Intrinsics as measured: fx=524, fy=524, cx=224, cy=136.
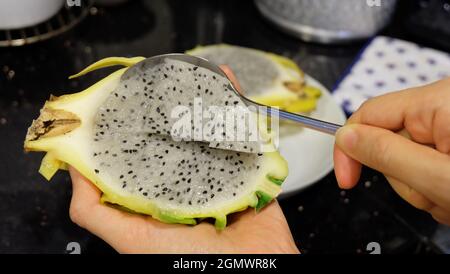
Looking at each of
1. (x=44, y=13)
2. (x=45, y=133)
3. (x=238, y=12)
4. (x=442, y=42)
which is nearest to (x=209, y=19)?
(x=238, y=12)

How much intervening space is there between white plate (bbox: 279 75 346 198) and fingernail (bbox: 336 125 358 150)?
34cm

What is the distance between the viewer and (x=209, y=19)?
1.82m

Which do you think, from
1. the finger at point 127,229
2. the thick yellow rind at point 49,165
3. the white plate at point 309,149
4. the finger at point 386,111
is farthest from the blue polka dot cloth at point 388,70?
the thick yellow rind at point 49,165

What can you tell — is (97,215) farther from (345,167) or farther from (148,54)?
(148,54)

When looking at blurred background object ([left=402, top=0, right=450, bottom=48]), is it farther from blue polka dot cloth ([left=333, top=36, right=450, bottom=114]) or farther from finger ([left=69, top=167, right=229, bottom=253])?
finger ([left=69, top=167, right=229, bottom=253])

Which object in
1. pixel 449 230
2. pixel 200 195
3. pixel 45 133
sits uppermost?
pixel 45 133

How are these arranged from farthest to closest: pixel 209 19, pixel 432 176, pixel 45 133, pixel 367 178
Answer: pixel 209 19 < pixel 367 178 < pixel 45 133 < pixel 432 176

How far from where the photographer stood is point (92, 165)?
0.90m

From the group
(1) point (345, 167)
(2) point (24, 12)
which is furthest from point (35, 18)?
(1) point (345, 167)

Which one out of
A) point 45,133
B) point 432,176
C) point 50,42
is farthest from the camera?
point 50,42

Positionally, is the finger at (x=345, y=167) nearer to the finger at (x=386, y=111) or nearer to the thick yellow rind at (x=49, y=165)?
the finger at (x=386, y=111)

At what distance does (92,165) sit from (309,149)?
2.11 feet

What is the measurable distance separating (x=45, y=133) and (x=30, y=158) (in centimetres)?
44

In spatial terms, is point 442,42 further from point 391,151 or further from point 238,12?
point 391,151
